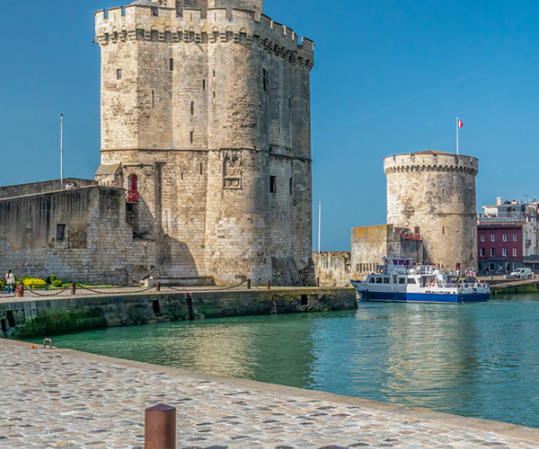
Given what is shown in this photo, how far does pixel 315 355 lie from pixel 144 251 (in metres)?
16.6

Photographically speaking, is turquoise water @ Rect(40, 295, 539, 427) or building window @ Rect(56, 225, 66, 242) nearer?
turquoise water @ Rect(40, 295, 539, 427)

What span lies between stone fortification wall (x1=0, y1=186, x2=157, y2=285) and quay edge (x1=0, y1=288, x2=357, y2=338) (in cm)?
486

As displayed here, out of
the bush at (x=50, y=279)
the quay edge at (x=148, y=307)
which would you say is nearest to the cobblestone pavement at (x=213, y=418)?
the quay edge at (x=148, y=307)

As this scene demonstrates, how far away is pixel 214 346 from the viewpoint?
22297mm

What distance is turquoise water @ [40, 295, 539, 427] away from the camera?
15.0 meters

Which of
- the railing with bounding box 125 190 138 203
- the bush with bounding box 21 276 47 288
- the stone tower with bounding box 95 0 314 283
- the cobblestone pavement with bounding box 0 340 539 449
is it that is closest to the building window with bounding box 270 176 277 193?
the stone tower with bounding box 95 0 314 283

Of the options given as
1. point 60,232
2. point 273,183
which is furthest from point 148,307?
point 273,183

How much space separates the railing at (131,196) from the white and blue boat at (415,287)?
17.5 meters

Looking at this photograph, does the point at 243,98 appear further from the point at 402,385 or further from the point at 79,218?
the point at 402,385

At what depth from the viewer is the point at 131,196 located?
36.4 m

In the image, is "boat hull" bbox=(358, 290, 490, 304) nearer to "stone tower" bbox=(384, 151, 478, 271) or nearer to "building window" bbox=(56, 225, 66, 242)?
"stone tower" bbox=(384, 151, 478, 271)

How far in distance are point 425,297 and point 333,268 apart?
36.7ft

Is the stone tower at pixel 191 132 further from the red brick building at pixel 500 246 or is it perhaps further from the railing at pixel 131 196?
the red brick building at pixel 500 246

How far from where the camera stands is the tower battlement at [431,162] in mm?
59844
